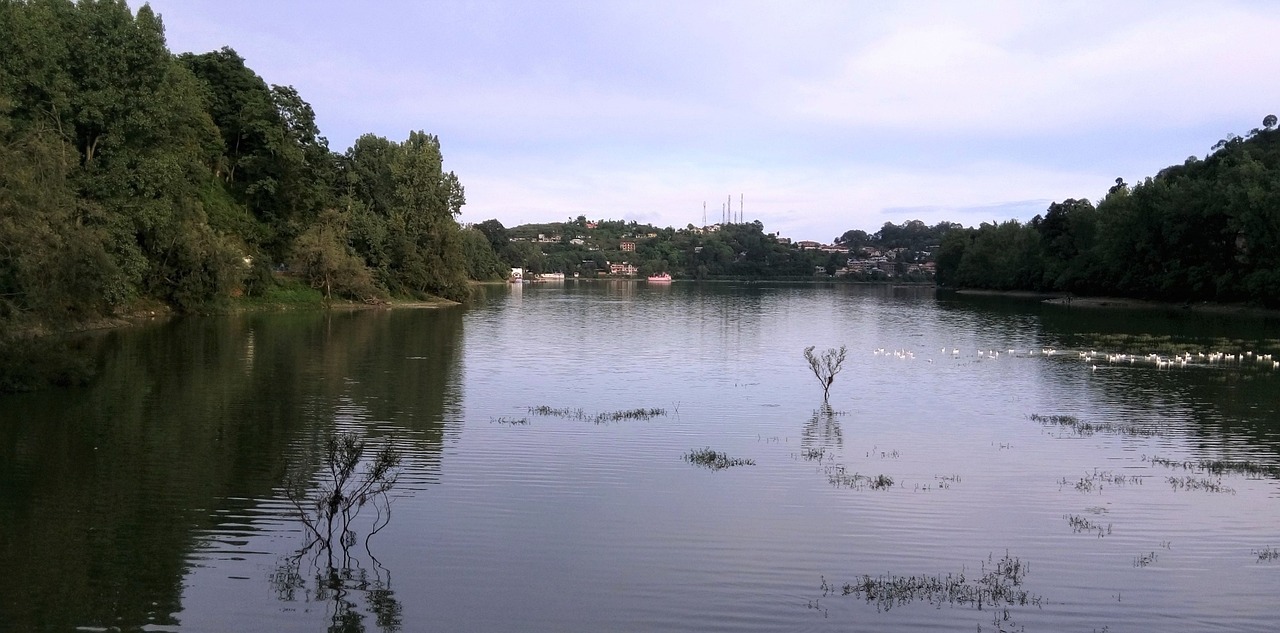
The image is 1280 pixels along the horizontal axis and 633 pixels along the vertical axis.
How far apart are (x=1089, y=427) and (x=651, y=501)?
515 inches

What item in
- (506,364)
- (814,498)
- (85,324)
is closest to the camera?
(814,498)

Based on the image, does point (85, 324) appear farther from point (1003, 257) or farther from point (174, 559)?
point (1003, 257)

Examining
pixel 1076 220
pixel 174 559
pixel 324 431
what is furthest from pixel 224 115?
pixel 1076 220

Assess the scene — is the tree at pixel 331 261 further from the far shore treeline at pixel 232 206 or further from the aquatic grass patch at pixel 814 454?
the aquatic grass patch at pixel 814 454

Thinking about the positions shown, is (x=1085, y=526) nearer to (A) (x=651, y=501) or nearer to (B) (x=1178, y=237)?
(A) (x=651, y=501)

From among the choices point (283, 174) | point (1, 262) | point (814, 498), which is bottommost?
point (814, 498)

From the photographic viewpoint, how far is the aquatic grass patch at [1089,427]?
74.6 feet

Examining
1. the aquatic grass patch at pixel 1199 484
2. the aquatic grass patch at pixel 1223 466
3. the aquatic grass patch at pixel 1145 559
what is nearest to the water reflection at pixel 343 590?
the aquatic grass patch at pixel 1145 559

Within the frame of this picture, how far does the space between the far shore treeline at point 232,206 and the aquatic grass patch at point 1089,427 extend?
25.4m

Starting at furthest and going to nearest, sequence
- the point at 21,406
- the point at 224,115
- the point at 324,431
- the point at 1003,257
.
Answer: the point at 1003,257
the point at 224,115
the point at 21,406
the point at 324,431

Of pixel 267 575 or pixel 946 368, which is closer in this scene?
pixel 267 575

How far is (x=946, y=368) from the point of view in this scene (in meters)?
37.5

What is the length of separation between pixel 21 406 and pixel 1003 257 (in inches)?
5072

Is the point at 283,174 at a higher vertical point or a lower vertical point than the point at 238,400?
higher
